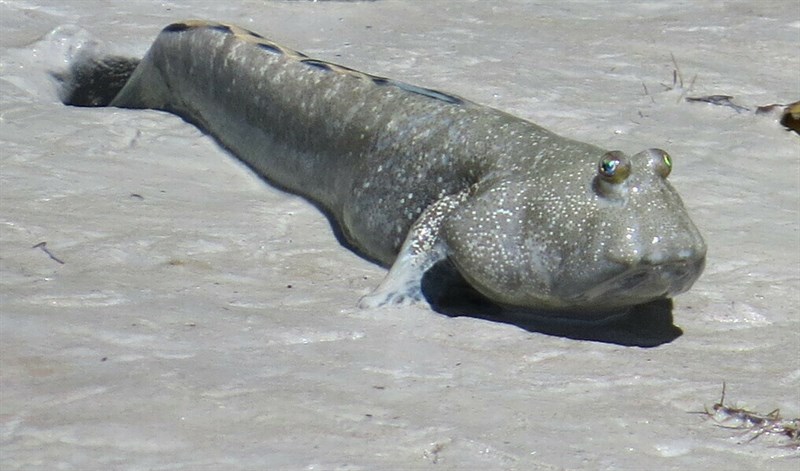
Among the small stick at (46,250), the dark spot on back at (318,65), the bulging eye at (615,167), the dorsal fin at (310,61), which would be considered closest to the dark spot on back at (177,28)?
the dorsal fin at (310,61)

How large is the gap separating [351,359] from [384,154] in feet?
3.79

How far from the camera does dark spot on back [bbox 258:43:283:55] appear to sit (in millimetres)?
5066

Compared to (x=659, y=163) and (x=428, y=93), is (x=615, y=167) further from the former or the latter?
(x=428, y=93)

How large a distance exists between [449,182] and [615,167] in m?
0.69

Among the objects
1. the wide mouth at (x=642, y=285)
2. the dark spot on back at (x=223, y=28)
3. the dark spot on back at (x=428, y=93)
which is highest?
the dark spot on back at (x=428, y=93)

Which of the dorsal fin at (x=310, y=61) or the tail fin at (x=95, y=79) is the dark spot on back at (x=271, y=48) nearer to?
the dorsal fin at (x=310, y=61)

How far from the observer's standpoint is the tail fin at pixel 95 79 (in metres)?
6.00

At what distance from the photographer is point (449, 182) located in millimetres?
4113

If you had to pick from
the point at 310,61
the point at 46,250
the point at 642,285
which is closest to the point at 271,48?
the point at 310,61

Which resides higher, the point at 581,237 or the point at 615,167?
the point at 615,167

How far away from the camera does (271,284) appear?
393 cm

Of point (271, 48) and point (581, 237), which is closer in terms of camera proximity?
point (581, 237)

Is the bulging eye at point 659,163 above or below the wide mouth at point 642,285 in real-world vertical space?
above

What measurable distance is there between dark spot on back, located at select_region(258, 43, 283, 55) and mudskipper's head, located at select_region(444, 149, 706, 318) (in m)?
1.49
